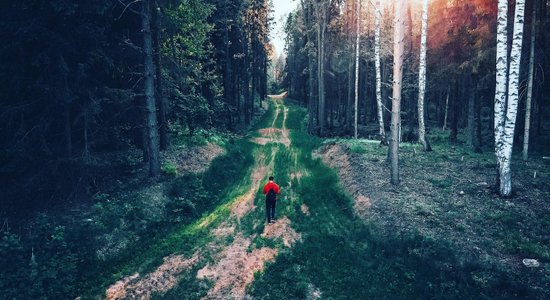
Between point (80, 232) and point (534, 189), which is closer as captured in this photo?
point (80, 232)

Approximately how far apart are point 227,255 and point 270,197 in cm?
293

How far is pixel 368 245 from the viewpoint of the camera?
10.4 meters

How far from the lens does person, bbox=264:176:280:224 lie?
12149 mm

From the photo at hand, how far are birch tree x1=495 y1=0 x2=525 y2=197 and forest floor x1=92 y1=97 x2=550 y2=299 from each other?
114 cm

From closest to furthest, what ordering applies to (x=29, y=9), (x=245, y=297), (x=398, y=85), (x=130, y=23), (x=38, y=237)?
(x=245, y=297) < (x=38, y=237) < (x=29, y=9) < (x=398, y=85) < (x=130, y=23)

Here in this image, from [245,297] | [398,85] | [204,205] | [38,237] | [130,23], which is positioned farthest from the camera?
[130,23]

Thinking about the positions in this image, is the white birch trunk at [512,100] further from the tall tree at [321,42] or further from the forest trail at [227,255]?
the tall tree at [321,42]

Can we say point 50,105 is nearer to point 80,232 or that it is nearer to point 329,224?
point 80,232

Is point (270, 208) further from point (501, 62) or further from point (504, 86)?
point (501, 62)

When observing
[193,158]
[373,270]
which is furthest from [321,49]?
[373,270]

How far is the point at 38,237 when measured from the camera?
32.3 ft

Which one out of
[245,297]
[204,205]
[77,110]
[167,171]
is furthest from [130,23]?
[245,297]

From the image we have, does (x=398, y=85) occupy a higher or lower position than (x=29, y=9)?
lower

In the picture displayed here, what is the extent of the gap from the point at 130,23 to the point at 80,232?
10.7 m
